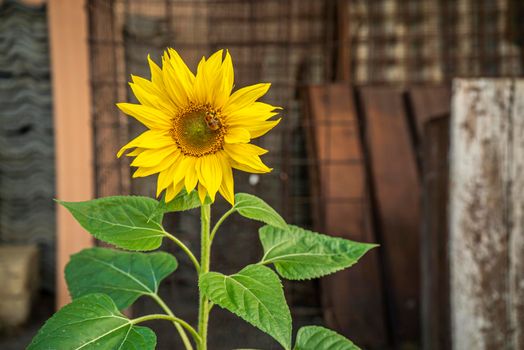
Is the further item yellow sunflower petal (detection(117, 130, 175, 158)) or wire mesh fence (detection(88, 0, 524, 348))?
wire mesh fence (detection(88, 0, 524, 348))

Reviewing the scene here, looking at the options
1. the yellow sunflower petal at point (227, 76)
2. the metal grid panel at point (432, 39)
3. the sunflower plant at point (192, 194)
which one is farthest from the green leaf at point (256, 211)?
the metal grid panel at point (432, 39)

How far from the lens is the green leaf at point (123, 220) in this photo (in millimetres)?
592

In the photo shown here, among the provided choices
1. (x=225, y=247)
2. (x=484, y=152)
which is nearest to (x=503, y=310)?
(x=484, y=152)

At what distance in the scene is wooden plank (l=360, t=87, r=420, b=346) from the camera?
2.75m

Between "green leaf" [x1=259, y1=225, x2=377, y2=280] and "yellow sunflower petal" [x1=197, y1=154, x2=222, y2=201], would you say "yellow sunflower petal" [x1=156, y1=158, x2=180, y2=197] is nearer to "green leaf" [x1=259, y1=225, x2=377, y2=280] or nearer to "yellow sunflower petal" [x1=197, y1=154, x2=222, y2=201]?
"yellow sunflower petal" [x1=197, y1=154, x2=222, y2=201]

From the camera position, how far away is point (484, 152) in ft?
5.80

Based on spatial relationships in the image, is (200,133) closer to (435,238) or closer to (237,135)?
(237,135)

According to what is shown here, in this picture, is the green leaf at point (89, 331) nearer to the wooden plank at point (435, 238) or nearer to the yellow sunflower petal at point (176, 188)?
the yellow sunflower petal at point (176, 188)

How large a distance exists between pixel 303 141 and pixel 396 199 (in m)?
0.71

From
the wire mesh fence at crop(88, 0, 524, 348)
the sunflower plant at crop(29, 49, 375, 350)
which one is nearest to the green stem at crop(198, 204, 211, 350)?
the sunflower plant at crop(29, 49, 375, 350)

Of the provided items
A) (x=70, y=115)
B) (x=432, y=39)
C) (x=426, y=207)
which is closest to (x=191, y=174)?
(x=426, y=207)

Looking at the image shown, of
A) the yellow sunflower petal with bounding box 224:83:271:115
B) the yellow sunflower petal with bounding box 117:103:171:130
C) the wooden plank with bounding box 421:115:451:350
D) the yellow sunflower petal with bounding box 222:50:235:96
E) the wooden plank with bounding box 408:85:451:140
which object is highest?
the wooden plank with bounding box 408:85:451:140

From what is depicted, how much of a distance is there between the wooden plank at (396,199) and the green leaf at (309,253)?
2180 millimetres

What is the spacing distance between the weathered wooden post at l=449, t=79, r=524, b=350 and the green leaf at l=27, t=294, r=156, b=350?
138cm
